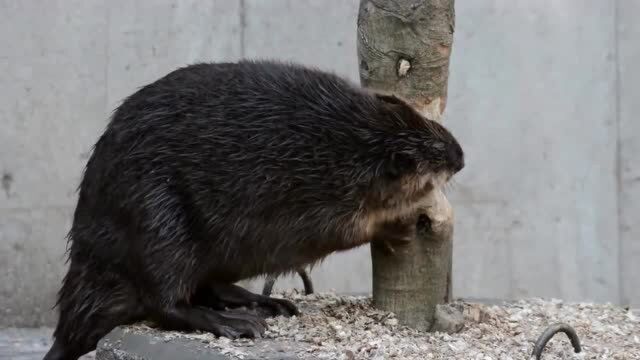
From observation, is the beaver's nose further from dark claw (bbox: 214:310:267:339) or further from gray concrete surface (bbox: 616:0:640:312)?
gray concrete surface (bbox: 616:0:640:312)

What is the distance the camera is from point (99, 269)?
315 cm

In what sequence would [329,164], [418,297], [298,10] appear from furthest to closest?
[298,10], [418,297], [329,164]

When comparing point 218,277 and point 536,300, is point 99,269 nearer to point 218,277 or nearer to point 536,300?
point 218,277

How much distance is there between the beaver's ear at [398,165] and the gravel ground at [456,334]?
49cm

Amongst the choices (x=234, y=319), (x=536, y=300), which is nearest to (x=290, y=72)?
(x=234, y=319)

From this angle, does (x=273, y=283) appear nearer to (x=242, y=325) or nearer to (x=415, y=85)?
(x=242, y=325)

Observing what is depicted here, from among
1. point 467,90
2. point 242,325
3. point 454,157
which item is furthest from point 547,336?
point 467,90

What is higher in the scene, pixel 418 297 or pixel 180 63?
pixel 180 63

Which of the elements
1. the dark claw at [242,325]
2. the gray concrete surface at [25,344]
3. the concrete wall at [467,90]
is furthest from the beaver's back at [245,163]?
the concrete wall at [467,90]

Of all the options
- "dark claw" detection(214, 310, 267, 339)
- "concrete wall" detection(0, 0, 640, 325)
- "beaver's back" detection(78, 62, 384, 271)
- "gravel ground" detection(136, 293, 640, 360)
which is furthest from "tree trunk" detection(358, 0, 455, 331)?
"concrete wall" detection(0, 0, 640, 325)

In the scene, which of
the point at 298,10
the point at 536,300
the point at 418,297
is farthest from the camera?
the point at 298,10

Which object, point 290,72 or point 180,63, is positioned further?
point 180,63

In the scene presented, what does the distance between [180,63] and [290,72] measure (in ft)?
9.96

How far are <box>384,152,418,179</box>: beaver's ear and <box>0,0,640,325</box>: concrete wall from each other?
3.04m
